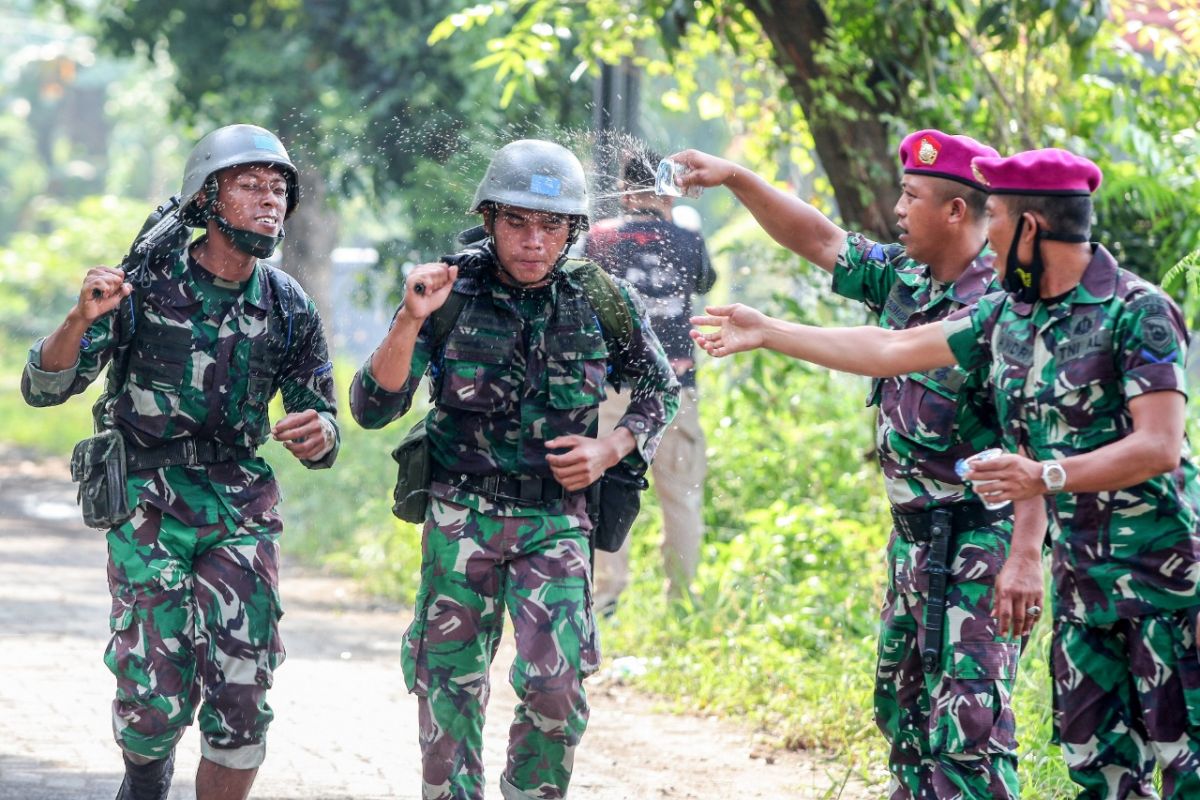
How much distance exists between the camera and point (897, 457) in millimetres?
4910

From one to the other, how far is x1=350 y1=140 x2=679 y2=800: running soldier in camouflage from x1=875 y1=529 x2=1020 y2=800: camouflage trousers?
0.90 m

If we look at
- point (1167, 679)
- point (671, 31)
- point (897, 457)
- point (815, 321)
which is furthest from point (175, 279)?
point (815, 321)

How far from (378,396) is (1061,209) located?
1946 millimetres

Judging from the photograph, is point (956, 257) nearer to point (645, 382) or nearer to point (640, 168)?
point (645, 382)

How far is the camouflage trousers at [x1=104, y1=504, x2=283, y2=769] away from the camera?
500 cm

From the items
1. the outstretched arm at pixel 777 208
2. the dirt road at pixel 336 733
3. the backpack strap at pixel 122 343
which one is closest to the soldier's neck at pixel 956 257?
the outstretched arm at pixel 777 208

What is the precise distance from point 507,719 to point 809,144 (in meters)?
3.87

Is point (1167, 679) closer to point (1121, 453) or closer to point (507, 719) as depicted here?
point (1121, 453)

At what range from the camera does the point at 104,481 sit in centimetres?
508

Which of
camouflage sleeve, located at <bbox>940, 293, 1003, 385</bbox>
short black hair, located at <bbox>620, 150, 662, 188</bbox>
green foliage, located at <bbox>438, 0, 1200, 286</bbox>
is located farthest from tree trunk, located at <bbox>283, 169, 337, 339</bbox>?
camouflage sleeve, located at <bbox>940, 293, 1003, 385</bbox>

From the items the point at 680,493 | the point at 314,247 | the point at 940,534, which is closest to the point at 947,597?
the point at 940,534

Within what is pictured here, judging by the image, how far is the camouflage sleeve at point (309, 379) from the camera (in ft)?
17.6

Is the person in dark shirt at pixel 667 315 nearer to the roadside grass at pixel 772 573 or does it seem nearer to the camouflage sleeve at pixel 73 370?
the roadside grass at pixel 772 573

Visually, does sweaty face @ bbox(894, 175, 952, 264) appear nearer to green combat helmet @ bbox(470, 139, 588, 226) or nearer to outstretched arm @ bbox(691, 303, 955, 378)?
outstretched arm @ bbox(691, 303, 955, 378)
